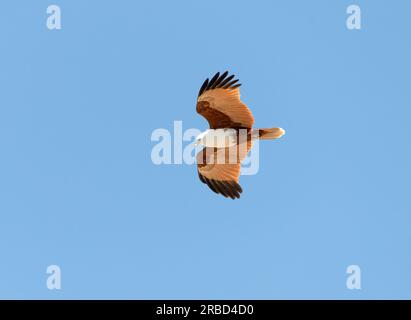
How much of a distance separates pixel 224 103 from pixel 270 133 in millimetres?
1070

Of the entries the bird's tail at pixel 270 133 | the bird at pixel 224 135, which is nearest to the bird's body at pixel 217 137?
the bird at pixel 224 135

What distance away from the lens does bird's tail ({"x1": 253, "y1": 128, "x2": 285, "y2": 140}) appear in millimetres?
13781

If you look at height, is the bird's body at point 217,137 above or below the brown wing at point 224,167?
above

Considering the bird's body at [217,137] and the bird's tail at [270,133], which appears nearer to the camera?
the bird's tail at [270,133]

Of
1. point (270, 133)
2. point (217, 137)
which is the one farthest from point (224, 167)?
point (270, 133)

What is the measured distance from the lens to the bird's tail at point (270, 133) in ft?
45.2

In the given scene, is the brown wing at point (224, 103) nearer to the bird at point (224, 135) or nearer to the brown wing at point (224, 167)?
the bird at point (224, 135)

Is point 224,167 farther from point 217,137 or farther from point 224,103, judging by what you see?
point 224,103

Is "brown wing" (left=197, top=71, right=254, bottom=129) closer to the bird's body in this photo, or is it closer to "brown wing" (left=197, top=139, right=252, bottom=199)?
the bird's body
